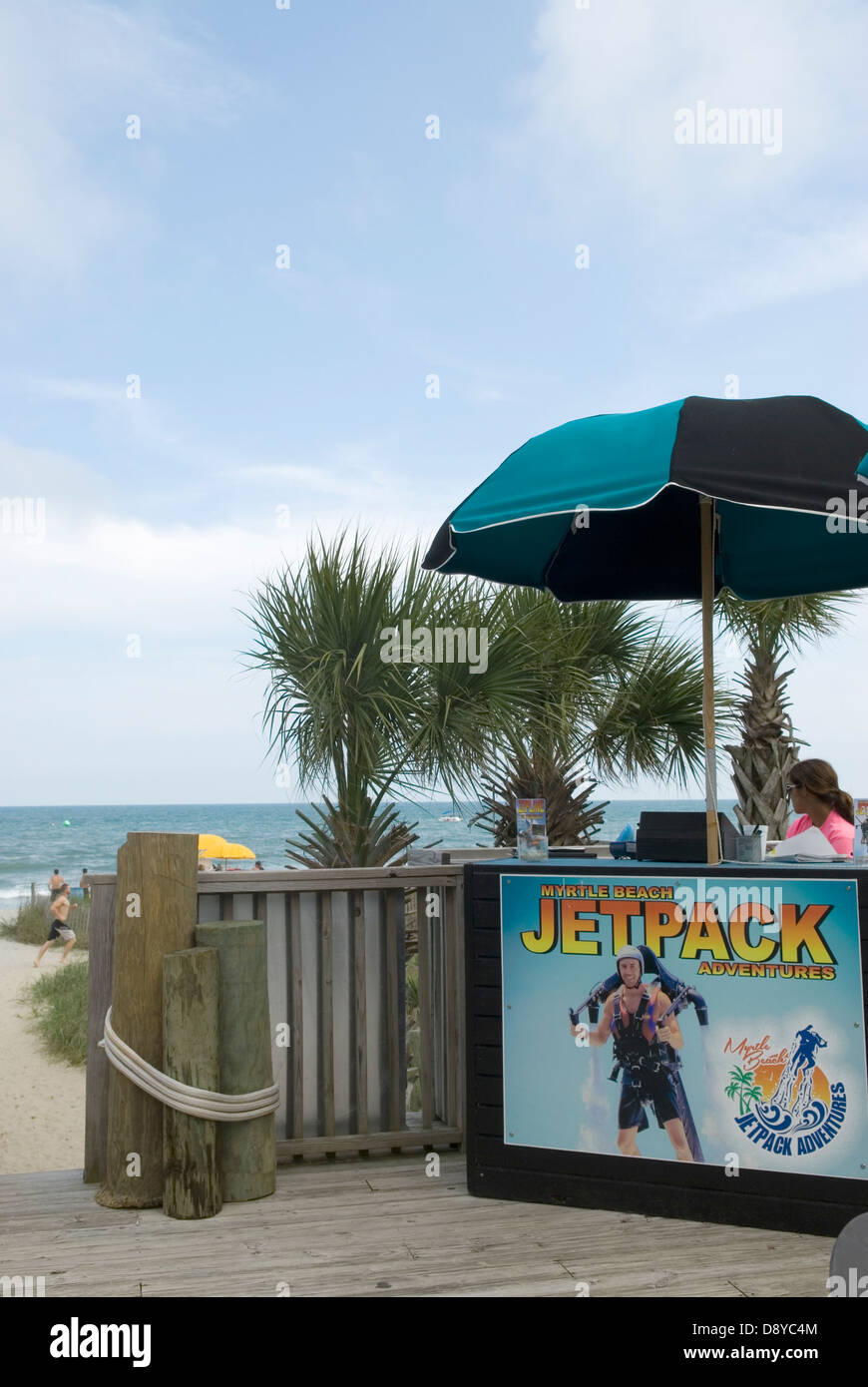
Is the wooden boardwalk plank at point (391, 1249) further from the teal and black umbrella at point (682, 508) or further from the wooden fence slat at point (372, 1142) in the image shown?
the teal and black umbrella at point (682, 508)

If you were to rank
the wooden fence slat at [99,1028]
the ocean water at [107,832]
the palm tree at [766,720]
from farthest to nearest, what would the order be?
the ocean water at [107,832], the palm tree at [766,720], the wooden fence slat at [99,1028]

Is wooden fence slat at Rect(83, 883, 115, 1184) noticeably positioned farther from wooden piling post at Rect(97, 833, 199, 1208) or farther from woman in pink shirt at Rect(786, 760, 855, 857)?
woman in pink shirt at Rect(786, 760, 855, 857)

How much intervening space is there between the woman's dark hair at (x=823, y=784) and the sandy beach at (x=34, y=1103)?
607 cm

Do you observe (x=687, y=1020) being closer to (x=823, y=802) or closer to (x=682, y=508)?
(x=823, y=802)

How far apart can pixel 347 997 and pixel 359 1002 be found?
56 mm

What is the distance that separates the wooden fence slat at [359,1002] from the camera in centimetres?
409

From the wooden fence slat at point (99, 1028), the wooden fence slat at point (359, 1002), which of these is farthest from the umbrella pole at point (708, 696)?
the wooden fence slat at point (99, 1028)

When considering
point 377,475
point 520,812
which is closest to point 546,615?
point 520,812

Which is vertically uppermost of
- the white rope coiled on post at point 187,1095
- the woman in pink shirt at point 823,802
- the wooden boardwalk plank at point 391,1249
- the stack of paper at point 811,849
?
the woman in pink shirt at point 823,802

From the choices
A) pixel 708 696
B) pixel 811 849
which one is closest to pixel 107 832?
pixel 708 696

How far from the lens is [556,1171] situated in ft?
11.6

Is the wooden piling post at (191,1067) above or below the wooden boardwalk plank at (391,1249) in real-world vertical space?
above

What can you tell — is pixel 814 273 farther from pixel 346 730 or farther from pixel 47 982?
pixel 47 982
